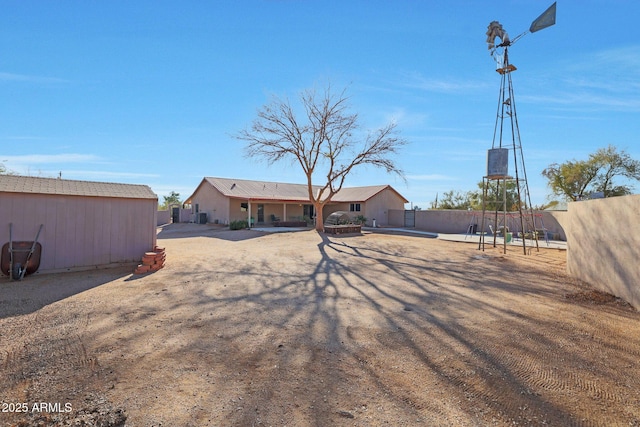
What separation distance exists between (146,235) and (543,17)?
1423cm

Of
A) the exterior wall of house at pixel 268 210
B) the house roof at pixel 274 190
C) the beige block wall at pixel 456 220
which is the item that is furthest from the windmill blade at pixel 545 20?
the exterior wall of house at pixel 268 210

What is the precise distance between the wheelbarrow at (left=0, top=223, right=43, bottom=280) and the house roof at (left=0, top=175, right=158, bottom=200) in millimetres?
980

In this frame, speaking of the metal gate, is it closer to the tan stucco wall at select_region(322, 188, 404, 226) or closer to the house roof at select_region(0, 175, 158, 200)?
the tan stucco wall at select_region(322, 188, 404, 226)

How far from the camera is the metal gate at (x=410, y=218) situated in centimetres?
2791

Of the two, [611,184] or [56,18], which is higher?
[56,18]

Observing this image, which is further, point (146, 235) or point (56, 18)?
point (146, 235)

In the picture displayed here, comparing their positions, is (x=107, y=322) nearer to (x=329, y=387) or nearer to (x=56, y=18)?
(x=329, y=387)

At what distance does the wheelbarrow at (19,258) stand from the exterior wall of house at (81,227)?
0.19 m

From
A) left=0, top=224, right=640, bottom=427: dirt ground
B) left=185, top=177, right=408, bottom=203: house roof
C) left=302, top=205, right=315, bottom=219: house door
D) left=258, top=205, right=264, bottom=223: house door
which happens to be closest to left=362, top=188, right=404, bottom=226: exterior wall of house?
left=185, top=177, right=408, bottom=203: house roof

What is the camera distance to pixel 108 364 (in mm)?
3502

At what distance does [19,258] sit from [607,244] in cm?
1263

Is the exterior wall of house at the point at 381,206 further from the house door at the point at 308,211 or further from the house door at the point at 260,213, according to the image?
the house door at the point at 260,213

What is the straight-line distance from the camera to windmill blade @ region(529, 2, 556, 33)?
34.6 feet

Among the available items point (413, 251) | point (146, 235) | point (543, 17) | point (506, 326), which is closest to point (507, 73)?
point (543, 17)
